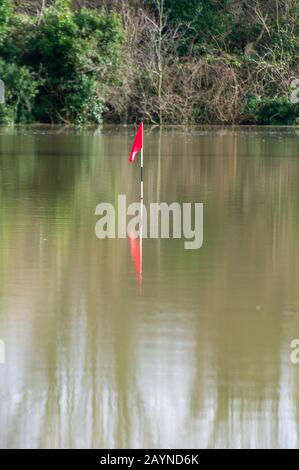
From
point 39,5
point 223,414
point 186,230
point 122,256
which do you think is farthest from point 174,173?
point 39,5

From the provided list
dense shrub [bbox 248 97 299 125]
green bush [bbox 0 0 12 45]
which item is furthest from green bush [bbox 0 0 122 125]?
dense shrub [bbox 248 97 299 125]

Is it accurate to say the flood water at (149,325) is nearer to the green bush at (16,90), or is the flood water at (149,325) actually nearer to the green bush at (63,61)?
the green bush at (16,90)

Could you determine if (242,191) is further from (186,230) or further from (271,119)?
(271,119)

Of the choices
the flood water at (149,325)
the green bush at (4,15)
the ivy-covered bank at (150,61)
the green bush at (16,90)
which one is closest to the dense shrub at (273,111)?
the ivy-covered bank at (150,61)

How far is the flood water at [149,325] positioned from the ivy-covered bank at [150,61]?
795 inches

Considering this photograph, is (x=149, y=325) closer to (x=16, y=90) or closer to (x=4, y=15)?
(x=16, y=90)

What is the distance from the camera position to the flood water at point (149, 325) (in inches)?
277

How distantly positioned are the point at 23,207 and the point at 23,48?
2408cm

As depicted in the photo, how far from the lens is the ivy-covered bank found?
39.0 metres

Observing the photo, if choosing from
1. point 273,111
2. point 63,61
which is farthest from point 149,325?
point 273,111

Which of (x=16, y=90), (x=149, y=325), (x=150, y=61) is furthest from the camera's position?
(x=150, y=61)

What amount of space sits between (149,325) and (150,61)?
3236 cm

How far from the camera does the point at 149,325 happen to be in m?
9.48

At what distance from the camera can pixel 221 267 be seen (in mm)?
12188
